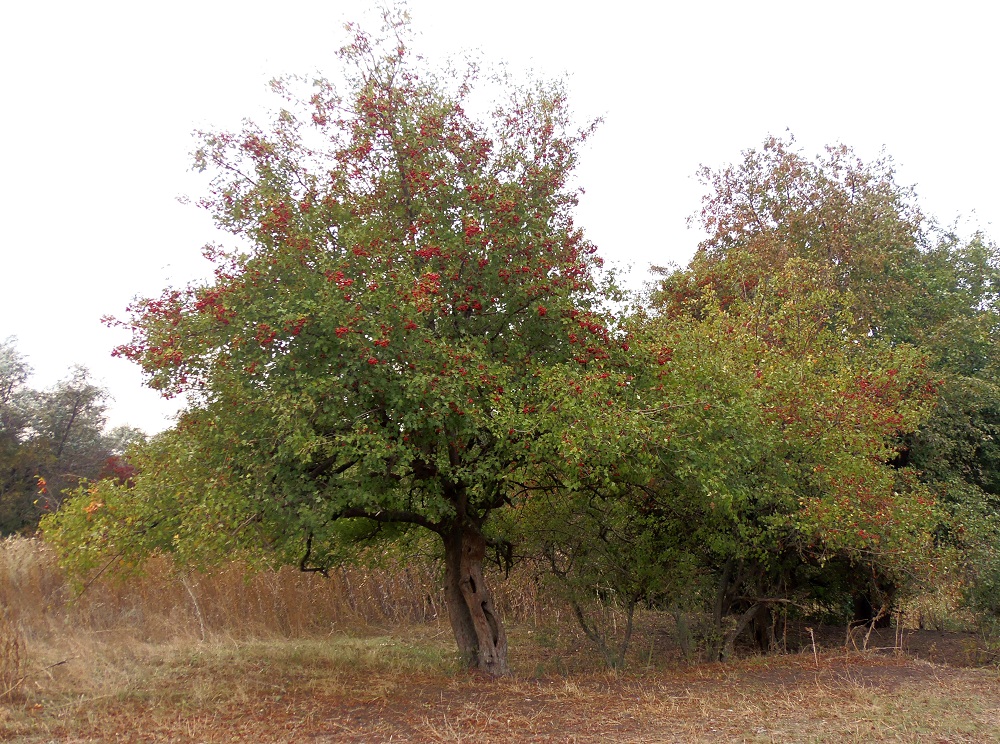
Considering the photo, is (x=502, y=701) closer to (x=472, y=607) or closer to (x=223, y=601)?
(x=472, y=607)

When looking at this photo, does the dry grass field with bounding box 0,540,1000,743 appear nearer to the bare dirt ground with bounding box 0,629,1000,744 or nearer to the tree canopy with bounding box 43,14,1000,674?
the bare dirt ground with bounding box 0,629,1000,744

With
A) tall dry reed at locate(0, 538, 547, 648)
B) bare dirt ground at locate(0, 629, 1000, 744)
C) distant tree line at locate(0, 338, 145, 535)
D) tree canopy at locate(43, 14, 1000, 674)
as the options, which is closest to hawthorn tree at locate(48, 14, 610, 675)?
tree canopy at locate(43, 14, 1000, 674)

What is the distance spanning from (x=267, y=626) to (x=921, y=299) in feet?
49.8

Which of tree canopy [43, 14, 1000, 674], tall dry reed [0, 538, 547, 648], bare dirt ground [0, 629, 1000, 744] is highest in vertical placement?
tree canopy [43, 14, 1000, 674]

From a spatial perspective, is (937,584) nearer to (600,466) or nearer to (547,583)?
(547,583)

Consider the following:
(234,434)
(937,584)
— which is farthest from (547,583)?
(937,584)

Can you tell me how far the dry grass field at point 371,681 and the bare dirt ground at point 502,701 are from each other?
0.11 feet

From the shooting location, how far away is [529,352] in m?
8.87

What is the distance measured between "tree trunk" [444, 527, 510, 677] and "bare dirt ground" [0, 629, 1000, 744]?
326 mm

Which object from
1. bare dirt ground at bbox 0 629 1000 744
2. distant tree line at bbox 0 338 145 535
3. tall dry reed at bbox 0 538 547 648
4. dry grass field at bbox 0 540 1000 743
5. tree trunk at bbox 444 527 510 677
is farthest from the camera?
distant tree line at bbox 0 338 145 535

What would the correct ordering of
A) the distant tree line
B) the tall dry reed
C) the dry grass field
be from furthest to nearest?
the distant tree line < the tall dry reed < the dry grass field

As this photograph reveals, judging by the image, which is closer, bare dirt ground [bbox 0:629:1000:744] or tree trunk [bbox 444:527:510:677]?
bare dirt ground [bbox 0:629:1000:744]

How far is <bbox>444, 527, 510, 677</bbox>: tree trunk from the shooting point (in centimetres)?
1019

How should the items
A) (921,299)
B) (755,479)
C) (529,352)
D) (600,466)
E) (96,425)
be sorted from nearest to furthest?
(600,466), (529,352), (755,479), (921,299), (96,425)
